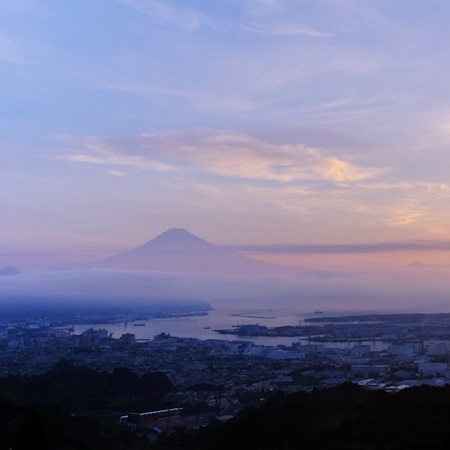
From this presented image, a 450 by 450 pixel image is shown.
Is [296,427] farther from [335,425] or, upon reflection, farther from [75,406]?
[75,406]

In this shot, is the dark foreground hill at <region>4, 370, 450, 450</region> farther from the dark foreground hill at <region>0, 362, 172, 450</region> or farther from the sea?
the sea

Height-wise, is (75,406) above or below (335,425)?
below

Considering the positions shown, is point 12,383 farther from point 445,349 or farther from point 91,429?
point 445,349

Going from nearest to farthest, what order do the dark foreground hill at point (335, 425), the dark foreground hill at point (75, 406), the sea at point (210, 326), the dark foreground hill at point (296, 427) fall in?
the dark foreground hill at point (296, 427), the dark foreground hill at point (335, 425), the dark foreground hill at point (75, 406), the sea at point (210, 326)

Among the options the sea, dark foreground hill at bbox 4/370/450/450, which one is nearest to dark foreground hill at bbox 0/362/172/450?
dark foreground hill at bbox 4/370/450/450

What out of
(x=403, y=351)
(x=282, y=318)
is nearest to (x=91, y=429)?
(x=403, y=351)

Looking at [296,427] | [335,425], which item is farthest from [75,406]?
[335,425]

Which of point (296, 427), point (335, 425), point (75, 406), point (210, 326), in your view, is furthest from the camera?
point (210, 326)

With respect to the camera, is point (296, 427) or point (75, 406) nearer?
point (296, 427)

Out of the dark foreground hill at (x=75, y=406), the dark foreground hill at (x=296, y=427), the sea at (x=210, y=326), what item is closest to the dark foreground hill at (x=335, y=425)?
the dark foreground hill at (x=296, y=427)

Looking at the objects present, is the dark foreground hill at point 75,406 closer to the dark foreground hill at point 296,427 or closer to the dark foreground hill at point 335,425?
the dark foreground hill at point 296,427

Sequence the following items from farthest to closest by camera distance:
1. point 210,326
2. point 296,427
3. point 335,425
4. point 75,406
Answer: point 210,326 → point 75,406 → point 296,427 → point 335,425
